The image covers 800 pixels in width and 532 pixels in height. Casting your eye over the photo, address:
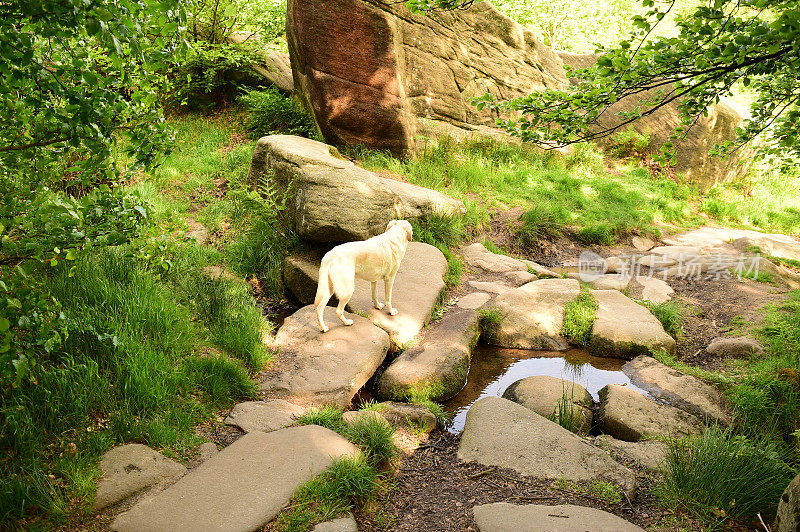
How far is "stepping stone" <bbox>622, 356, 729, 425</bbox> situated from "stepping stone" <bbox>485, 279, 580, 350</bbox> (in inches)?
36.9

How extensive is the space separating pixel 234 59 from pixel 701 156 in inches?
472

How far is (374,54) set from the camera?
9.91 m

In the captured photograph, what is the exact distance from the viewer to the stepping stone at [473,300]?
22.0 ft

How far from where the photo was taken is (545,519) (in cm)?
302

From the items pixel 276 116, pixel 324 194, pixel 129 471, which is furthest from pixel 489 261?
pixel 129 471

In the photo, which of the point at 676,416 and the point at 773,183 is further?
the point at 773,183

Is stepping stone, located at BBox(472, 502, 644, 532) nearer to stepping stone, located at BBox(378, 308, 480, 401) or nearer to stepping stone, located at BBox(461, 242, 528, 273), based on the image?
stepping stone, located at BBox(378, 308, 480, 401)

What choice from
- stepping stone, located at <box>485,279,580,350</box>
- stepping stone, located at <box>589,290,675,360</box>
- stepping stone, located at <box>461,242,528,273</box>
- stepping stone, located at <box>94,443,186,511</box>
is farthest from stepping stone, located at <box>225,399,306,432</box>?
stepping stone, located at <box>461,242,528,273</box>

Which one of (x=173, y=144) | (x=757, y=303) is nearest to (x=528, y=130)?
(x=173, y=144)

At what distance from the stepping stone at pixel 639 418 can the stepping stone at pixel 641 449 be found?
18 cm

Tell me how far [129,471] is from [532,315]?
4817 millimetres

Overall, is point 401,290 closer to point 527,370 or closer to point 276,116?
point 527,370

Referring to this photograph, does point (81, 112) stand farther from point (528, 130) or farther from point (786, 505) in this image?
point (786, 505)

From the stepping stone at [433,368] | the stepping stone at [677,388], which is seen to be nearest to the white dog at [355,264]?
the stepping stone at [433,368]
